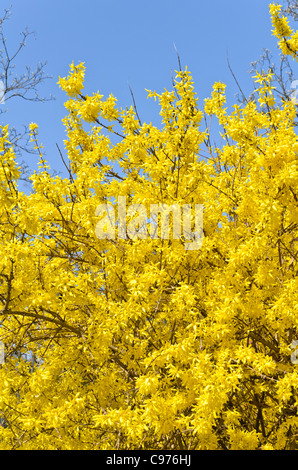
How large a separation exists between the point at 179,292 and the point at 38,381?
4.66 ft

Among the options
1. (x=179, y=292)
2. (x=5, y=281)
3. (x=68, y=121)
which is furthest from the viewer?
(x=68, y=121)

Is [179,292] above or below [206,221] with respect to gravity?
below

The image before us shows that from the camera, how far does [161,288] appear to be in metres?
3.40

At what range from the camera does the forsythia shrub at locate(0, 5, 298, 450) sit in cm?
317

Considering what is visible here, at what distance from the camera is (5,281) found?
11.8ft

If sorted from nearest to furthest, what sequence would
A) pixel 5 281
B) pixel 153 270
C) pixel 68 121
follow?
pixel 153 270
pixel 5 281
pixel 68 121

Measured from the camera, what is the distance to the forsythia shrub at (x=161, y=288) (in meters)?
3.17

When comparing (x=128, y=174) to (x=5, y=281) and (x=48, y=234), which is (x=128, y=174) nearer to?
(x=48, y=234)

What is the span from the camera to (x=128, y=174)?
4.52 meters

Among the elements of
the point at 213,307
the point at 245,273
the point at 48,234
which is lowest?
the point at 213,307

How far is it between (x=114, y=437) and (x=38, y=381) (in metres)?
0.80
